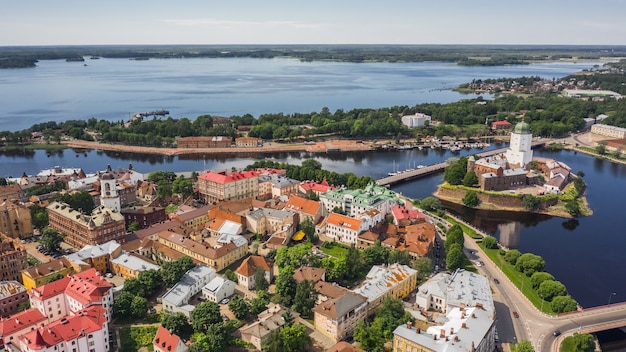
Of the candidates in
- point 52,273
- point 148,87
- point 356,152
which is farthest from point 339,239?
point 148,87

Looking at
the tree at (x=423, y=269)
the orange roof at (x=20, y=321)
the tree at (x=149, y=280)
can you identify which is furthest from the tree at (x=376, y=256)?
the orange roof at (x=20, y=321)

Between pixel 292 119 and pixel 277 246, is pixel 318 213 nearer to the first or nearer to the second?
pixel 277 246

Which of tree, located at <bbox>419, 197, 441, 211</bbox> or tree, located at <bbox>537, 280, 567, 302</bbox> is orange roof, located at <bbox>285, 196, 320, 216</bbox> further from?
tree, located at <bbox>537, 280, 567, 302</bbox>

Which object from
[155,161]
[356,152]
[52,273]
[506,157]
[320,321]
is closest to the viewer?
[320,321]

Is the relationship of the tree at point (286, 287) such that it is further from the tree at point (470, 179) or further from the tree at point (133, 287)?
the tree at point (470, 179)

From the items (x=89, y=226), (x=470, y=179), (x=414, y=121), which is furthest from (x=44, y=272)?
(x=414, y=121)

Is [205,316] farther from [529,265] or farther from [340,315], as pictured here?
[529,265]
